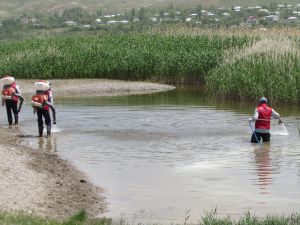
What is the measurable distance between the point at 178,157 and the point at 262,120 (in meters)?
2.78

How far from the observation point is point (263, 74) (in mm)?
34094

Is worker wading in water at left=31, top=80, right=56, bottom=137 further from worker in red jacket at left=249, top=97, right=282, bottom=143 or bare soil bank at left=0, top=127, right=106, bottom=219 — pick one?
worker in red jacket at left=249, top=97, right=282, bottom=143

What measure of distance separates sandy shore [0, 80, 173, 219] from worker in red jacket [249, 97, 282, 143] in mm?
5236

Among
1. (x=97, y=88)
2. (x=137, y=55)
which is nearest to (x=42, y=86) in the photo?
(x=97, y=88)

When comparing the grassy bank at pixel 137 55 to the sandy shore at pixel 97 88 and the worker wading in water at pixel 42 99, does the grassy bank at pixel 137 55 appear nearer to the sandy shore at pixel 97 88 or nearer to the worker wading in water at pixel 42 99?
the sandy shore at pixel 97 88

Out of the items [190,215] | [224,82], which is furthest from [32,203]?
[224,82]

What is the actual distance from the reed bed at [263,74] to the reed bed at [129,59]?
8312mm

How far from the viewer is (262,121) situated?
73.4 ft

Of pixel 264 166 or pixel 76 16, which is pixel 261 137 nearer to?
pixel 264 166

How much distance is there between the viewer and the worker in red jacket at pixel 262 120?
2223cm

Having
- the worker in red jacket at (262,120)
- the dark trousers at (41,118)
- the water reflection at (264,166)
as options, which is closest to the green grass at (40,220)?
the water reflection at (264,166)

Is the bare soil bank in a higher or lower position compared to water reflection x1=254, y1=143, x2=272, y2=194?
higher

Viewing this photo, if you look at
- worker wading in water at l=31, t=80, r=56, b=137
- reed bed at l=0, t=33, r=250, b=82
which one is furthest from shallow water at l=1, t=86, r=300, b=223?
reed bed at l=0, t=33, r=250, b=82

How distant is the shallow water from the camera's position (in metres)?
15.2
